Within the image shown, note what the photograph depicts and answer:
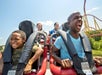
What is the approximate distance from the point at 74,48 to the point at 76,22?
38 cm

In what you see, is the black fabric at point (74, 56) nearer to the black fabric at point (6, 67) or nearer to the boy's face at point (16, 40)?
the boy's face at point (16, 40)

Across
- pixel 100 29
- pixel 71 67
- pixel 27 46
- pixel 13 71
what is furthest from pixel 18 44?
pixel 100 29

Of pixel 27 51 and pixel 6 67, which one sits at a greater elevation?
pixel 27 51

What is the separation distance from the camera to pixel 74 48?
3.57 m

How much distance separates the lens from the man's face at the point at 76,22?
3.65m

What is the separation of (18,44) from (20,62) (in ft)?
1.02

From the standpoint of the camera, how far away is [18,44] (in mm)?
3572

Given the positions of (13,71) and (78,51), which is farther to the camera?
(78,51)

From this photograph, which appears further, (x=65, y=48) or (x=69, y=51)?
(x=65, y=48)

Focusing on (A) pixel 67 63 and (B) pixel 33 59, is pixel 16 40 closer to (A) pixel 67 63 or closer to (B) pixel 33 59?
(B) pixel 33 59

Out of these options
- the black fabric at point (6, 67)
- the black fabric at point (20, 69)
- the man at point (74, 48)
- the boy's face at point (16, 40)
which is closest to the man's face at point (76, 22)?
the man at point (74, 48)

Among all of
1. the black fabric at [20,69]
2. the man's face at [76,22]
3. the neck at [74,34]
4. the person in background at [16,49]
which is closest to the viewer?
the black fabric at [20,69]

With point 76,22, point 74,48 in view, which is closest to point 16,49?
point 74,48

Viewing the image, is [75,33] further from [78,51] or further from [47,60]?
[47,60]
